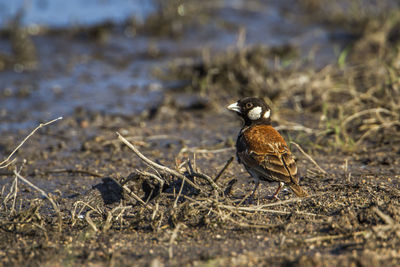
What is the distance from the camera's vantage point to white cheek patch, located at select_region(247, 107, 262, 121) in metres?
5.45

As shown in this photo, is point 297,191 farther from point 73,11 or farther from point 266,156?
point 73,11

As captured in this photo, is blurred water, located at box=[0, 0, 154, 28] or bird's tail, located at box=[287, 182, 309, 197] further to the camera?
blurred water, located at box=[0, 0, 154, 28]

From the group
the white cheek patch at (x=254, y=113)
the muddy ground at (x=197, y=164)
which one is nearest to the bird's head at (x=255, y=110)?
the white cheek patch at (x=254, y=113)

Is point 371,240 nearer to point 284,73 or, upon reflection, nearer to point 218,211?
point 218,211

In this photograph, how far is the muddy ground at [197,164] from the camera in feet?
12.4

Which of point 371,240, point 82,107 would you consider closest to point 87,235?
point 371,240

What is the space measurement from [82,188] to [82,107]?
3134 millimetres

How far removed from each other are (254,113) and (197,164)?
89cm

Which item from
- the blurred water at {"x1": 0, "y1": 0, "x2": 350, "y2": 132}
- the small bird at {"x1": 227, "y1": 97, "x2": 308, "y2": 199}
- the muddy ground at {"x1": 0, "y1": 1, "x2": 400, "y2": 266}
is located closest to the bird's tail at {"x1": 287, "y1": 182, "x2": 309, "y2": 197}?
the small bird at {"x1": 227, "y1": 97, "x2": 308, "y2": 199}

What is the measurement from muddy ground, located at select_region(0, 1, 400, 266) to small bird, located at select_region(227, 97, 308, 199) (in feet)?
0.68

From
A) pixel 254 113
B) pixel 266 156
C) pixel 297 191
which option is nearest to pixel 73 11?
pixel 254 113

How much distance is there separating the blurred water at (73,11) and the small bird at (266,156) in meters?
7.26

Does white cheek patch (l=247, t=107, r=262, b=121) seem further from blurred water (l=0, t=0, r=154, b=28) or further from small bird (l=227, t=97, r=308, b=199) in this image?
blurred water (l=0, t=0, r=154, b=28)

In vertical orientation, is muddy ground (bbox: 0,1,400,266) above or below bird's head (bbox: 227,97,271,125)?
below
